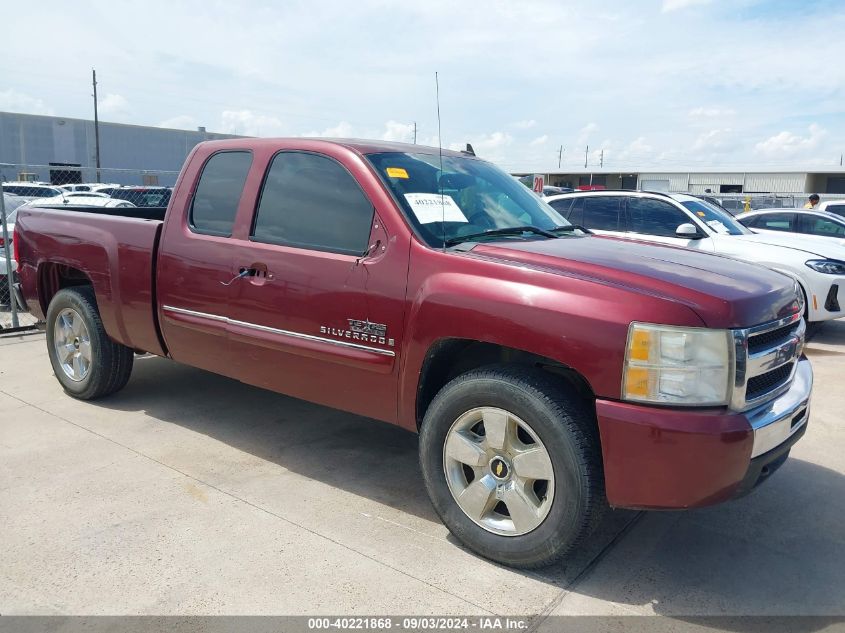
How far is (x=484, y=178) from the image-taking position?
4227mm

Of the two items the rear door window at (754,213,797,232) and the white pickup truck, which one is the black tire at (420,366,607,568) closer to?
the white pickup truck

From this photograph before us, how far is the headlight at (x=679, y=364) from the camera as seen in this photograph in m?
2.62

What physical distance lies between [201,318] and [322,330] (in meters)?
1.02

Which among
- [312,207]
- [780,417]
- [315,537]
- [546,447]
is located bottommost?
[315,537]

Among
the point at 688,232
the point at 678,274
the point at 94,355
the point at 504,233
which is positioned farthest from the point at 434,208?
the point at 688,232

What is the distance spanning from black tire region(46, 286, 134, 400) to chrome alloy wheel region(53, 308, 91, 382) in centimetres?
4

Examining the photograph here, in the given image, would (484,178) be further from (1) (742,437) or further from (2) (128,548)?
(2) (128,548)

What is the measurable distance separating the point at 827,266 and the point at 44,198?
12547 millimetres

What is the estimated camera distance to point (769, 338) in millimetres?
2957

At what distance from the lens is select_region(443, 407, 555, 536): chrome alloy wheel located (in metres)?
2.92

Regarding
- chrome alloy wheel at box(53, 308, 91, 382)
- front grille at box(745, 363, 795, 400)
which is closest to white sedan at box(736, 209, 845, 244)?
front grille at box(745, 363, 795, 400)

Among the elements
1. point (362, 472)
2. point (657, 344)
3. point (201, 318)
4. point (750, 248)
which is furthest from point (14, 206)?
point (657, 344)

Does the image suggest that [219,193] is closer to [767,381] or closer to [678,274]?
[678,274]

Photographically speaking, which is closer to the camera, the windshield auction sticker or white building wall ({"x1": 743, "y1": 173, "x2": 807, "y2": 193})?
the windshield auction sticker
